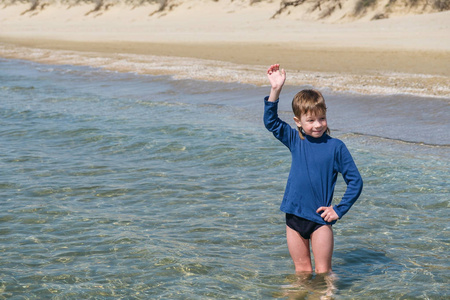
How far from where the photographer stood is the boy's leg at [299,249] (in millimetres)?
3977

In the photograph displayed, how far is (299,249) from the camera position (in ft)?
13.2

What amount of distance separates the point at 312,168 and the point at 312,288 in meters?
0.84

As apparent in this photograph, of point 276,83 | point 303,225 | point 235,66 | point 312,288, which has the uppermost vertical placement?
point 276,83

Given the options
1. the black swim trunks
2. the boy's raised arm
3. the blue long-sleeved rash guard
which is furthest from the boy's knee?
the boy's raised arm

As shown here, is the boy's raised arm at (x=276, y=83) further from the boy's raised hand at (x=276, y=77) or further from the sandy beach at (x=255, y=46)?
the sandy beach at (x=255, y=46)

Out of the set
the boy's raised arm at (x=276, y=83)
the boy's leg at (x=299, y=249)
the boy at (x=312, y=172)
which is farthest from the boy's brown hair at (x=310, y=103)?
the boy's leg at (x=299, y=249)

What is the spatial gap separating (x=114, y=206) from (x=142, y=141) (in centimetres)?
294

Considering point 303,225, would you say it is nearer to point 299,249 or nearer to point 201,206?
point 299,249

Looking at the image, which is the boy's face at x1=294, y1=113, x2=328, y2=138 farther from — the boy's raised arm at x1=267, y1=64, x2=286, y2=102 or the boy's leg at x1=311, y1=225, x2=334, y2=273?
the boy's leg at x1=311, y1=225, x2=334, y2=273

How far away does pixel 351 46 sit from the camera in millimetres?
19500

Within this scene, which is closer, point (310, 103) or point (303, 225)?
point (310, 103)

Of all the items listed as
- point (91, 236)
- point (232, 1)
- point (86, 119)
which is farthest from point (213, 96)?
point (232, 1)

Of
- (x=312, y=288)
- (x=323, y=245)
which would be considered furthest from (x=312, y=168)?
(x=312, y=288)

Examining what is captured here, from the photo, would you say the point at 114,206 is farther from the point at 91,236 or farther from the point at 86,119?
the point at 86,119
